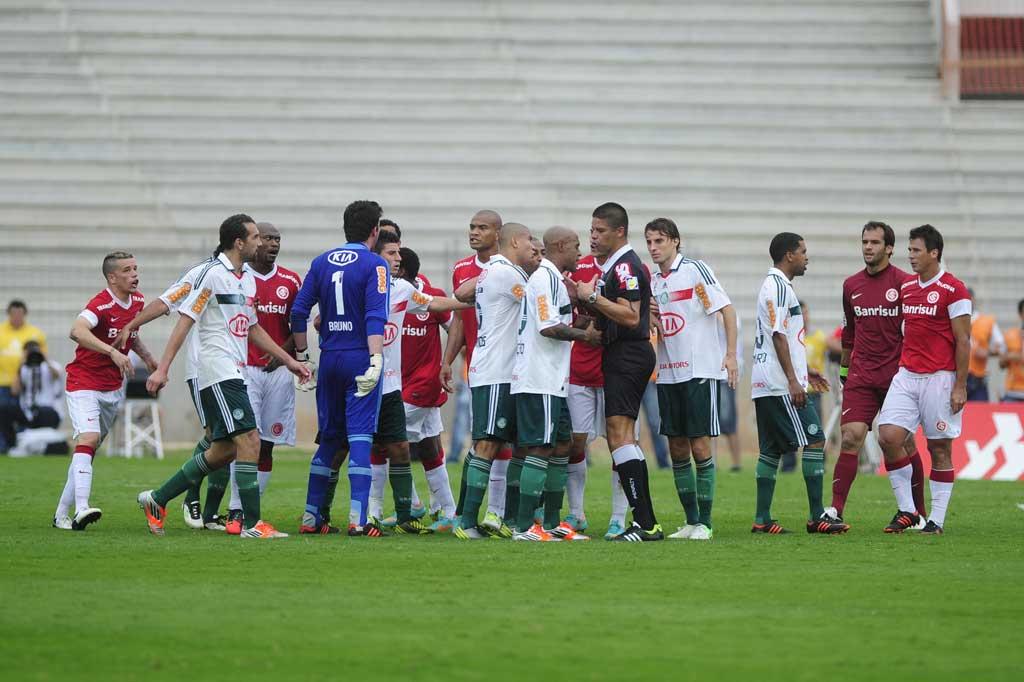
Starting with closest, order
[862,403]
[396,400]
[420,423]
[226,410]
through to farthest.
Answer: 1. [226,410]
2. [396,400]
3. [862,403]
4. [420,423]

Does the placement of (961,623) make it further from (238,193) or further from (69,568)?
(238,193)

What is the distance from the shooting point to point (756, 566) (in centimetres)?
890

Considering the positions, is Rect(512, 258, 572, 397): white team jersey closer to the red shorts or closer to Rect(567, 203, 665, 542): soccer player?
Rect(567, 203, 665, 542): soccer player

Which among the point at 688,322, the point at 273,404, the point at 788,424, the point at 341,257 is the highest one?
the point at 341,257

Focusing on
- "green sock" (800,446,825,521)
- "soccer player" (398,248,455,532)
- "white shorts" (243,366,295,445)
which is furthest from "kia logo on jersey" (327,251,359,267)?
"green sock" (800,446,825,521)

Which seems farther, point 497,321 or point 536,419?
point 497,321

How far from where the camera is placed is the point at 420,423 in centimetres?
1177

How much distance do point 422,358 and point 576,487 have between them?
158cm

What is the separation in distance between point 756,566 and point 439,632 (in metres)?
2.85

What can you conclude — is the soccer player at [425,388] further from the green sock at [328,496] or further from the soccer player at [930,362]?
the soccer player at [930,362]

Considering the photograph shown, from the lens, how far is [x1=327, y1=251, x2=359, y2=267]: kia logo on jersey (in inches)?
408

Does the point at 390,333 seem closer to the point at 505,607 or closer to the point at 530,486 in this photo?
the point at 530,486

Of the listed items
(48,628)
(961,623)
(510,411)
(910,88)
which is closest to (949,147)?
(910,88)

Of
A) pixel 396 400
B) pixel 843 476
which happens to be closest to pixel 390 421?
pixel 396 400
